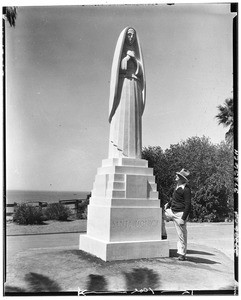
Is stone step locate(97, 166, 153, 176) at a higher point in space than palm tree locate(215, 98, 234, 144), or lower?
lower

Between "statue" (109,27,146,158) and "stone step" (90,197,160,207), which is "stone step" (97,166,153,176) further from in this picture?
"stone step" (90,197,160,207)

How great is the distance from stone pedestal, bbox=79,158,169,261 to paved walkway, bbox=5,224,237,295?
0.28 metres

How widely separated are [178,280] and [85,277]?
1936 mm

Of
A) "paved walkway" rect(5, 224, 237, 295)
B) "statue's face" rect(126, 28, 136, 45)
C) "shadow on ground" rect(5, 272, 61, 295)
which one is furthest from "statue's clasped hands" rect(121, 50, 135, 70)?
"shadow on ground" rect(5, 272, 61, 295)

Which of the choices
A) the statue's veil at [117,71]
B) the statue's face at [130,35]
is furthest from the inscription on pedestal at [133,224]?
the statue's face at [130,35]

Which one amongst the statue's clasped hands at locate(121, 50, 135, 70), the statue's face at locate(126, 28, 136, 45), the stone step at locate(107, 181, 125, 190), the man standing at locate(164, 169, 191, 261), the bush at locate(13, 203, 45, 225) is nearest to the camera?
the man standing at locate(164, 169, 191, 261)

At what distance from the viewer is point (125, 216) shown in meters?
8.24

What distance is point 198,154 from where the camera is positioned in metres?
19.9

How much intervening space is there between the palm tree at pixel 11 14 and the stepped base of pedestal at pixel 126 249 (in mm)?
5837

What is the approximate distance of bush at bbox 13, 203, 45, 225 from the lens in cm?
1339

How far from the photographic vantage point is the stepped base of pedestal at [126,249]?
7763 millimetres

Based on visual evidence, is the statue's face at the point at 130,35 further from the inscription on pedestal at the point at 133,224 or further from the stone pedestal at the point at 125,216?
the inscription on pedestal at the point at 133,224

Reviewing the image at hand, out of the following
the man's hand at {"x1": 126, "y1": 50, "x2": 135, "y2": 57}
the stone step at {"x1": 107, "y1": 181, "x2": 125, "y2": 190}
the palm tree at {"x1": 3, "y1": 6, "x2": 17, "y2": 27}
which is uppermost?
the palm tree at {"x1": 3, "y1": 6, "x2": 17, "y2": 27}

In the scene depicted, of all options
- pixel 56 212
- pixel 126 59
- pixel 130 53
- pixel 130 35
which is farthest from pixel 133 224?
pixel 56 212
